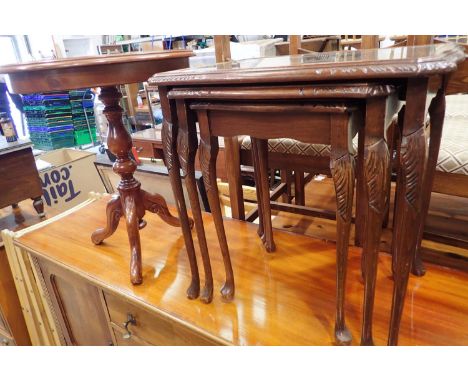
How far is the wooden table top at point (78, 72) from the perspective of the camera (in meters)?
0.83

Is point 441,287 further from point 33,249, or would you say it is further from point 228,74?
point 33,249

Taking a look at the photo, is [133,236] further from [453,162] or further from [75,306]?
[453,162]

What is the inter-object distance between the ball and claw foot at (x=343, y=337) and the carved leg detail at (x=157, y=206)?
74cm

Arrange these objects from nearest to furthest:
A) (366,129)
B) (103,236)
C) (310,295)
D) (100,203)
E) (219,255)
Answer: (366,129)
(310,295)
(219,255)
(103,236)
(100,203)

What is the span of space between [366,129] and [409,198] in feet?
0.45

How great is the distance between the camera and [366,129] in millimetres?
555

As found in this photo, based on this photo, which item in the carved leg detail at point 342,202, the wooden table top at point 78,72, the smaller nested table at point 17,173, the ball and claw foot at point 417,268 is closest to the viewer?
the carved leg detail at point 342,202

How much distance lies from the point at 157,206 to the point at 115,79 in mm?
495

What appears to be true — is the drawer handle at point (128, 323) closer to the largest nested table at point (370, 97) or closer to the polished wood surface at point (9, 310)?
the largest nested table at point (370, 97)

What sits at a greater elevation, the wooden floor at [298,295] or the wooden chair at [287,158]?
the wooden chair at [287,158]

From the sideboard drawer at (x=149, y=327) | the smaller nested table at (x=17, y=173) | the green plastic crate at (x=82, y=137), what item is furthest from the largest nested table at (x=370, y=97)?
the green plastic crate at (x=82, y=137)
